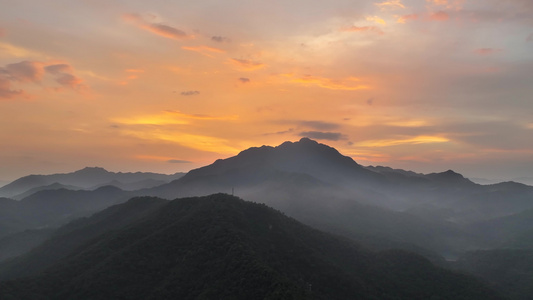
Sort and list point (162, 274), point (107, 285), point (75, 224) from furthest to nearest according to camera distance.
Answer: point (75, 224)
point (162, 274)
point (107, 285)

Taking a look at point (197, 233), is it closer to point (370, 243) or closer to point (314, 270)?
point (314, 270)

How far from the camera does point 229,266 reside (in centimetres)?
9562

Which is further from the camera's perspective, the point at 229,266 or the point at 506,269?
the point at 506,269

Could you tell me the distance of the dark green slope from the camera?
91188mm

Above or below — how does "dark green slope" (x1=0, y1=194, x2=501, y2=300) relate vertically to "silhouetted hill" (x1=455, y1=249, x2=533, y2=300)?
above

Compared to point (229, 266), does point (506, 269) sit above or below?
below

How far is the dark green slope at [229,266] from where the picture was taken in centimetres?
9119

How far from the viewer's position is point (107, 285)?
94.2 metres

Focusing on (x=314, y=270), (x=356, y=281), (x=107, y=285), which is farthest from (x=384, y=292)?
(x=107, y=285)

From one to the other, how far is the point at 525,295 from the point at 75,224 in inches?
9226

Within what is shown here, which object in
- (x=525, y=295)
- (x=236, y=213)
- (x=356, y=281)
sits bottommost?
(x=525, y=295)

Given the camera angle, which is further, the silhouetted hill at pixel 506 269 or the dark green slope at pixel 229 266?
the silhouetted hill at pixel 506 269

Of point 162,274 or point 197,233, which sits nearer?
point 162,274

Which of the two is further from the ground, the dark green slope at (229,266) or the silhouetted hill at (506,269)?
the dark green slope at (229,266)
